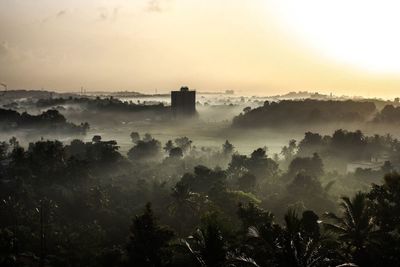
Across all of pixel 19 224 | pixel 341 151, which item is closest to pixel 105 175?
pixel 19 224

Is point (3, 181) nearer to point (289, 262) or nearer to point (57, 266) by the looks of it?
point (57, 266)

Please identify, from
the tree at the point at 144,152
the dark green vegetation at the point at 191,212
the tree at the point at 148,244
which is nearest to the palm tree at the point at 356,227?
the dark green vegetation at the point at 191,212

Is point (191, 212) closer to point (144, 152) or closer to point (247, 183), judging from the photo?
point (247, 183)

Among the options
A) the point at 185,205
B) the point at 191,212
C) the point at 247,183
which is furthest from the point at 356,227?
the point at 247,183

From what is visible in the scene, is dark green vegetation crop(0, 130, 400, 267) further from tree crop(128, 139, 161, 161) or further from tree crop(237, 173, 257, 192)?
tree crop(128, 139, 161, 161)

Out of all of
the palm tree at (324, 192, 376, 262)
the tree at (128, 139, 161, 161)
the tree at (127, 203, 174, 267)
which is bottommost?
the tree at (128, 139, 161, 161)

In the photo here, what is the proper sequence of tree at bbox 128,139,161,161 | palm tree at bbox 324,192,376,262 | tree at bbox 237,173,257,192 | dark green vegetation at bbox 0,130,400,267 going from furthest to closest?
tree at bbox 128,139,161,161 < tree at bbox 237,173,257,192 < palm tree at bbox 324,192,376,262 < dark green vegetation at bbox 0,130,400,267

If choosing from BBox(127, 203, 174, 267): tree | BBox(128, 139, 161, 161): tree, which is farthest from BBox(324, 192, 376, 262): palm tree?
BBox(128, 139, 161, 161): tree

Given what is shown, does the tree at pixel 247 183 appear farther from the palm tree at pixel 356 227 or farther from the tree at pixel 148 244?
the palm tree at pixel 356 227
